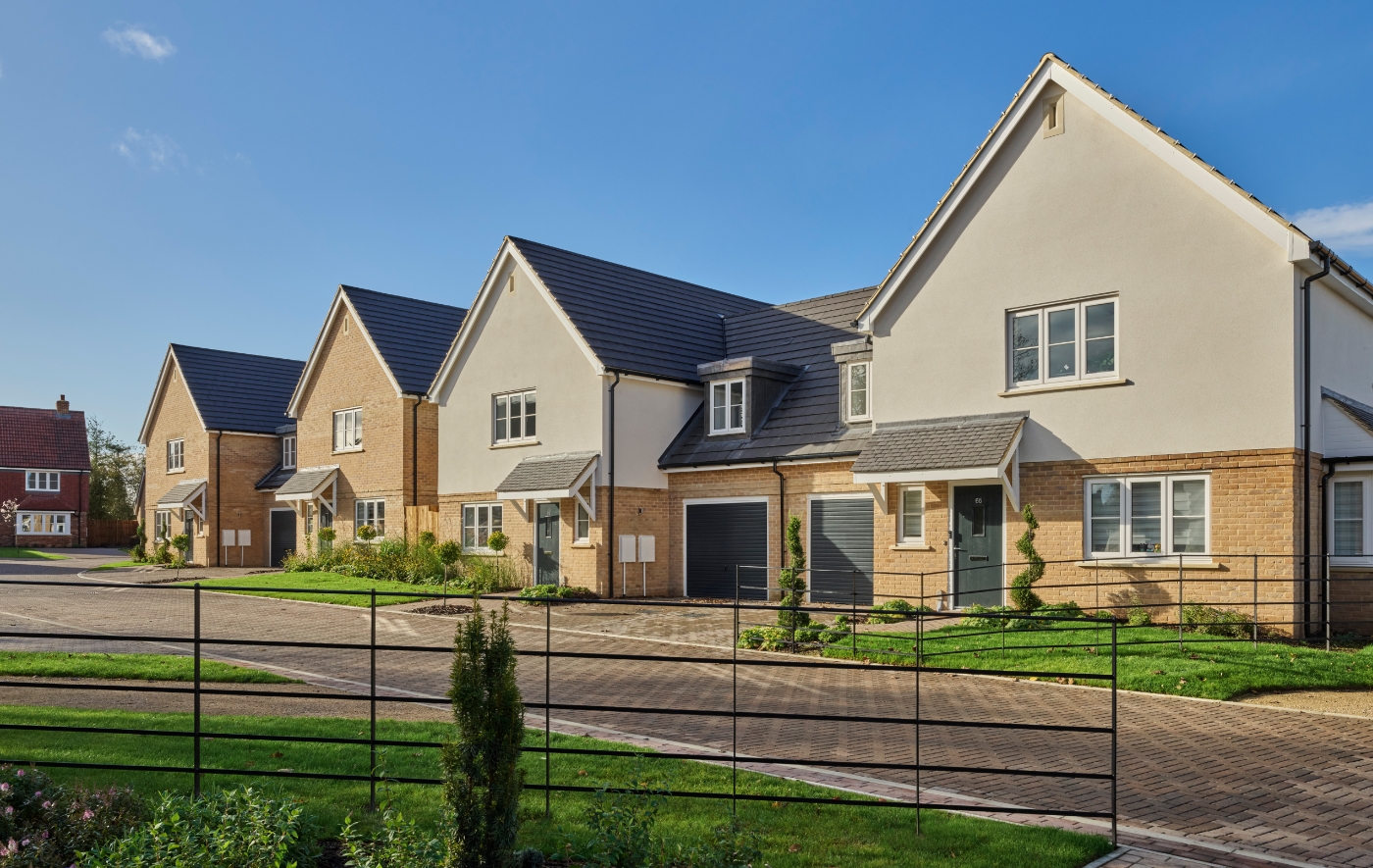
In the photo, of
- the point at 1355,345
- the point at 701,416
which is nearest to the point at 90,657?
the point at 701,416

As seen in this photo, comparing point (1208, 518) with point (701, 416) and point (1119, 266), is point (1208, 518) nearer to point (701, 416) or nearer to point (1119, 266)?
point (1119, 266)

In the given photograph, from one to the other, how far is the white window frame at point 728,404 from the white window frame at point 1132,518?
9683mm

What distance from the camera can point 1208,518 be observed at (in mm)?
16953

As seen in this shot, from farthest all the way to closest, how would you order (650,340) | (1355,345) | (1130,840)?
(650,340) < (1355,345) < (1130,840)

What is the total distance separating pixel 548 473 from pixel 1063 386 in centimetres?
1338

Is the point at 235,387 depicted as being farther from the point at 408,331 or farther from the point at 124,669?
the point at 124,669

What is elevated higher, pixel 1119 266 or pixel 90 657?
pixel 1119 266

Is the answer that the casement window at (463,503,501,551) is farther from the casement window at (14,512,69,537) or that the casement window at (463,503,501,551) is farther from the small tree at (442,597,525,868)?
the casement window at (14,512,69,537)

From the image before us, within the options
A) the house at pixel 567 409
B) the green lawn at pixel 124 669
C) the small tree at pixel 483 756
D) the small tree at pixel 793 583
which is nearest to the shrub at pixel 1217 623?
the small tree at pixel 793 583

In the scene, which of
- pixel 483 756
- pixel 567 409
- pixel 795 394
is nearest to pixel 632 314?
pixel 567 409

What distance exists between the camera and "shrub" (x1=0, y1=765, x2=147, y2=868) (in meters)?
5.69

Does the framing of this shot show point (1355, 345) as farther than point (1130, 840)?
Yes

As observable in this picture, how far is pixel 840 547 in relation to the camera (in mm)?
23047

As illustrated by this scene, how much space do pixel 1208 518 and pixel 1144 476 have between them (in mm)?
1228
